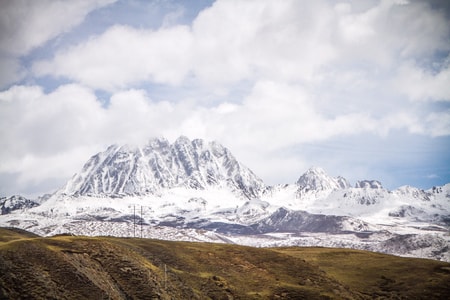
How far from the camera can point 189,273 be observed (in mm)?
119625

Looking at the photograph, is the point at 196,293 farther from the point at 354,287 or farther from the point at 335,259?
the point at 335,259

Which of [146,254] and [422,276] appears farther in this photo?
[422,276]

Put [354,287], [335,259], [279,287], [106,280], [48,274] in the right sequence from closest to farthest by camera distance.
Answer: [48,274] < [106,280] < [279,287] < [354,287] < [335,259]

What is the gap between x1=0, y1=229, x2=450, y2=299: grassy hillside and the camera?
3563 inches

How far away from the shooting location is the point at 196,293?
108 meters

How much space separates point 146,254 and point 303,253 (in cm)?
7551

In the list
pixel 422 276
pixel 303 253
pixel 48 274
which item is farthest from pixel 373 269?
pixel 48 274

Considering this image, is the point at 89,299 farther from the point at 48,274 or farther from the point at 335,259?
the point at 335,259

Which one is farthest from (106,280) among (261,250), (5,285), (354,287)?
(354,287)

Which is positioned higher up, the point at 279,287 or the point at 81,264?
the point at 81,264

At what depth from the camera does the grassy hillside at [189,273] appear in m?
90.5

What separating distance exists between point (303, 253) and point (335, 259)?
14.6m

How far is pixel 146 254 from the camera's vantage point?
410 feet

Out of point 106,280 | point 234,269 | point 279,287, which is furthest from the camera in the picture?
point 234,269
